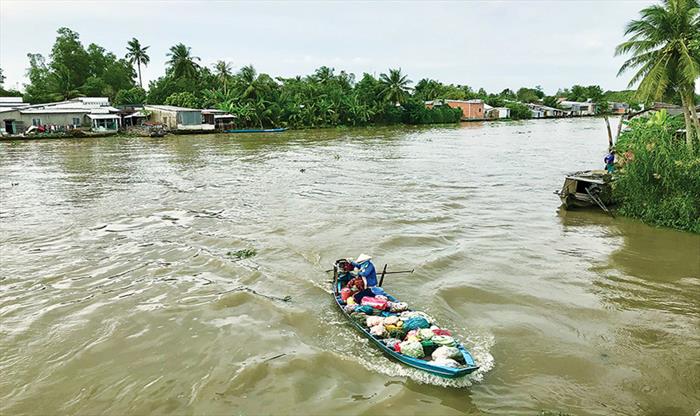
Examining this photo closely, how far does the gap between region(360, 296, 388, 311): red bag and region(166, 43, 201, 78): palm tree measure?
62.7 metres

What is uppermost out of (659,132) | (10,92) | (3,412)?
(10,92)

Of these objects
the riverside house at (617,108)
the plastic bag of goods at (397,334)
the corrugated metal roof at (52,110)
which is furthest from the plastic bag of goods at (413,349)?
the riverside house at (617,108)

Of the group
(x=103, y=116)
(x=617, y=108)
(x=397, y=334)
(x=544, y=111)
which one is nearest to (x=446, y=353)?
(x=397, y=334)

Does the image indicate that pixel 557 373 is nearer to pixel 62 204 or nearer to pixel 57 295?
pixel 57 295

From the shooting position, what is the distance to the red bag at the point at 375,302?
9.08 m

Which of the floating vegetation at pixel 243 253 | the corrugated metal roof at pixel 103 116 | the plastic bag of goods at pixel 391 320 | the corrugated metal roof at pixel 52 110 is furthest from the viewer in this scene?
the corrugated metal roof at pixel 103 116

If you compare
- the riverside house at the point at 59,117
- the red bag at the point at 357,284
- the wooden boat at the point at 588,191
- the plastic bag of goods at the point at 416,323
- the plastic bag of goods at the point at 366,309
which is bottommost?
the plastic bag of goods at the point at 366,309

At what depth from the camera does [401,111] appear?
77.2 m

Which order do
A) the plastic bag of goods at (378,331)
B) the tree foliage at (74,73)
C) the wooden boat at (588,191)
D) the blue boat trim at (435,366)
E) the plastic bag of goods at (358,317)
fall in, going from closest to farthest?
the blue boat trim at (435,366) < the plastic bag of goods at (378,331) < the plastic bag of goods at (358,317) < the wooden boat at (588,191) < the tree foliage at (74,73)

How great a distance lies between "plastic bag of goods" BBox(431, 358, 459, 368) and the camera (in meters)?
7.03

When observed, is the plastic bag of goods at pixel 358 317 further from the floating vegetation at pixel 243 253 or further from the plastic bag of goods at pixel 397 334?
the floating vegetation at pixel 243 253

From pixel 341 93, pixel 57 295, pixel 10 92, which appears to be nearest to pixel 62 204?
pixel 57 295

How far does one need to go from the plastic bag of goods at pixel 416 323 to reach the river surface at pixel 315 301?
72 centimetres

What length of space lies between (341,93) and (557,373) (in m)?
64.9
